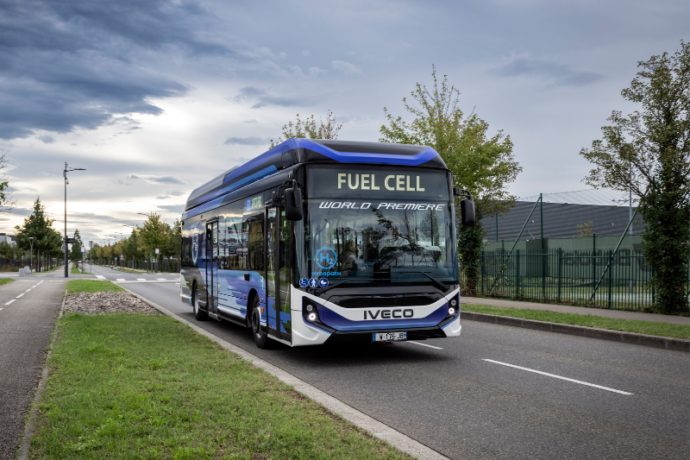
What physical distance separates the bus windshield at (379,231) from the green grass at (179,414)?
185 cm

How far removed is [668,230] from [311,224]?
11.5 m

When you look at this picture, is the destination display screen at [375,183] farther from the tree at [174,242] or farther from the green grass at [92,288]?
the tree at [174,242]

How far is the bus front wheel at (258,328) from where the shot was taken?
32.9 ft

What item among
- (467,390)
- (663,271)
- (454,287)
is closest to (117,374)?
(467,390)

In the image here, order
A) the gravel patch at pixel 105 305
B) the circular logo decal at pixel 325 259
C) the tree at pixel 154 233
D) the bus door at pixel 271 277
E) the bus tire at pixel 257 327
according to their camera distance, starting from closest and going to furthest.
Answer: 1. the circular logo decal at pixel 325 259
2. the bus door at pixel 271 277
3. the bus tire at pixel 257 327
4. the gravel patch at pixel 105 305
5. the tree at pixel 154 233

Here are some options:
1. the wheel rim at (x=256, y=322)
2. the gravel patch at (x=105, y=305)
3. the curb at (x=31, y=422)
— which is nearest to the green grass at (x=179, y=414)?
the curb at (x=31, y=422)

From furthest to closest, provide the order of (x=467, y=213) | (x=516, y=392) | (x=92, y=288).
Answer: (x=92, y=288) → (x=467, y=213) → (x=516, y=392)

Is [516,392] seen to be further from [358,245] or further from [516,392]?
[358,245]

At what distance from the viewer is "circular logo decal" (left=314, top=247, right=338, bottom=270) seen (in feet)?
27.2

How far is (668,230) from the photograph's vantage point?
1562cm

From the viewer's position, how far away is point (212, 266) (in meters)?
13.3

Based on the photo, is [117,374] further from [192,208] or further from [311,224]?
[192,208]

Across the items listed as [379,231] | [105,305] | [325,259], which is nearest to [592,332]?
[379,231]

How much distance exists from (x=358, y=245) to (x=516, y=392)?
113 inches
